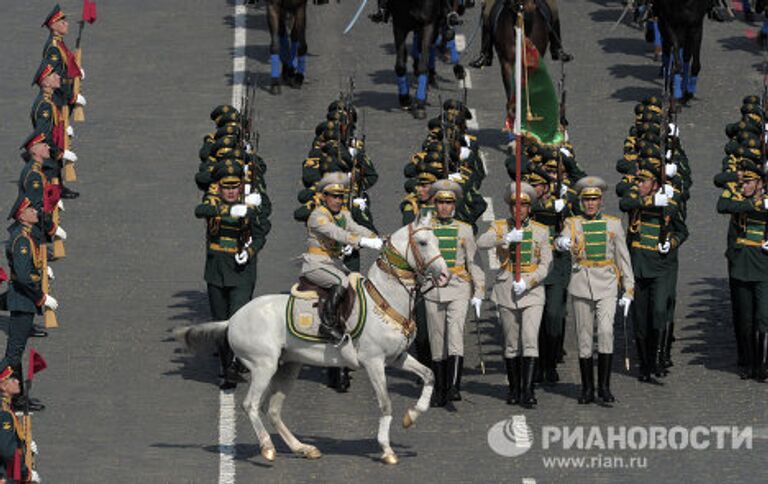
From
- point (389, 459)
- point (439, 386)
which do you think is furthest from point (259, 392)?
point (439, 386)

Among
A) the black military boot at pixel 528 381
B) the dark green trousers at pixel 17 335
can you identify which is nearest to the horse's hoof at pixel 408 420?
the black military boot at pixel 528 381

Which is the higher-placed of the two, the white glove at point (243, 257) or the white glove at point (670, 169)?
the white glove at point (670, 169)

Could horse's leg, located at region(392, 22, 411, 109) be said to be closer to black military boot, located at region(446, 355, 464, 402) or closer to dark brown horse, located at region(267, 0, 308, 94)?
dark brown horse, located at region(267, 0, 308, 94)

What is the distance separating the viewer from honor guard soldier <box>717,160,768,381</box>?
37.8 m

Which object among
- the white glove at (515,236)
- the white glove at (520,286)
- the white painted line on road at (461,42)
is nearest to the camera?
the white glove at (515,236)

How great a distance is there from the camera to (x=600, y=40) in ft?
174

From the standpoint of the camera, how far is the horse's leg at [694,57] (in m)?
49.6

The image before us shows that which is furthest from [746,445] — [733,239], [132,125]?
[132,125]

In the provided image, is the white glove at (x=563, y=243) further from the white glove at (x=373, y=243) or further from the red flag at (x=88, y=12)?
the red flag at (x=88, y=12)

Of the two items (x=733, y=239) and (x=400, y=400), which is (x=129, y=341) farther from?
(x=733, y=239)

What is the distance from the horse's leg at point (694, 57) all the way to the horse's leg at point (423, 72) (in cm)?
419

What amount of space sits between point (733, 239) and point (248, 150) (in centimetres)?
624

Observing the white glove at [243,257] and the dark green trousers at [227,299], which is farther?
the dark green trousers at [227,299]

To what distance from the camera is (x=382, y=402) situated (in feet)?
113
